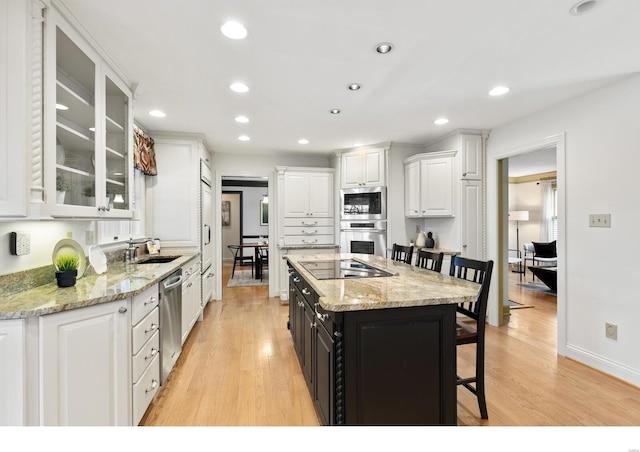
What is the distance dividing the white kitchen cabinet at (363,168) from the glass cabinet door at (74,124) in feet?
11.1

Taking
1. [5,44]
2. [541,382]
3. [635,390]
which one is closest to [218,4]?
[5,44]

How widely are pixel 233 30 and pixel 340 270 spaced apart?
1745 millimetres

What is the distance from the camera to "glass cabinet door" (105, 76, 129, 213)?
213 centimetres

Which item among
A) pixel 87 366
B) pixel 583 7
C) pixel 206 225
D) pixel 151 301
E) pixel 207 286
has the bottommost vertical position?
pixel 207 286

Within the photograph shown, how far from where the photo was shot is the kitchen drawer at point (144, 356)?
5.88 ft

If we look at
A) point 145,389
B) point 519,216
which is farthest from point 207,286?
point 519,216

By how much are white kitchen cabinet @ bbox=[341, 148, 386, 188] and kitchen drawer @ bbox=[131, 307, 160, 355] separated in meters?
3.30

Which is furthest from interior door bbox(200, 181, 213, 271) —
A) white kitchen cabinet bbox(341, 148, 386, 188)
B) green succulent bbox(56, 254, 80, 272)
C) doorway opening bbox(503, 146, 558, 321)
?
doorway opening bbox(503, 146, 558, 321)

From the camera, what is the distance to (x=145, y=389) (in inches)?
76.8

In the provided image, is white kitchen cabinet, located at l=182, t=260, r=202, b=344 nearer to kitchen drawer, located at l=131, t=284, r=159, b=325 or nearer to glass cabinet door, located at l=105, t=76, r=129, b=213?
kitchen drawer, located at l=131, t=284, r=159, b=325

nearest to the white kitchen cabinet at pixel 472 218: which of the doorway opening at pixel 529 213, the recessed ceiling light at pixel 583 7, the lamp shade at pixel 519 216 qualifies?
the recessed ceiling light at pixel 583 7

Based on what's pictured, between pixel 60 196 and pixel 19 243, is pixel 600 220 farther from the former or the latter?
pixel 19 243
